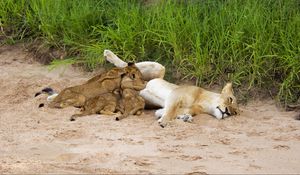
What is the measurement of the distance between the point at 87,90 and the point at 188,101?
1032 mm

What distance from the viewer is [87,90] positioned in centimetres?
757

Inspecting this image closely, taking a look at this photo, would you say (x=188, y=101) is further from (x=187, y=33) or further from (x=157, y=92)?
(x=187, y=33)

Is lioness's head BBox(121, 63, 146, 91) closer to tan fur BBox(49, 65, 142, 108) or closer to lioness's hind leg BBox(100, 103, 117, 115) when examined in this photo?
tan fur BBox(49, 65, 142, 108)

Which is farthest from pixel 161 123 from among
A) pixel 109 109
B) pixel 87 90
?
pixel 87 90

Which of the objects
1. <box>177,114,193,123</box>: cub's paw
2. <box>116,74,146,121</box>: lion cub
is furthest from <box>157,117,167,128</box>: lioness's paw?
<box>116,74,146,121</box>: lion cub

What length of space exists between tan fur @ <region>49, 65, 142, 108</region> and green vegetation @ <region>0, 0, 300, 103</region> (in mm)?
889

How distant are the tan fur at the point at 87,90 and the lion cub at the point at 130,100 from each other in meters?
0.09

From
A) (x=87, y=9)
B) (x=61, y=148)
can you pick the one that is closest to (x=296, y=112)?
(x=61, y=148)

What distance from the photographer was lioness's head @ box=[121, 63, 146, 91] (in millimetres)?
7695

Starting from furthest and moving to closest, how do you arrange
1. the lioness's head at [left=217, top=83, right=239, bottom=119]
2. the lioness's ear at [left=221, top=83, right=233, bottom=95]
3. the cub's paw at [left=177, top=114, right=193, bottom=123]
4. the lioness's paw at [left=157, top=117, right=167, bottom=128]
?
the lioness's ear at [left=221, top=83, right=233, bottom=95], the lioness's head at [left=217, top=83, right=239, bottom=119], the cub's paw at [left=177, top=114, right=193, bottom=123], the lioness's paw at [left=157, top=117, right=167, bottom=128]

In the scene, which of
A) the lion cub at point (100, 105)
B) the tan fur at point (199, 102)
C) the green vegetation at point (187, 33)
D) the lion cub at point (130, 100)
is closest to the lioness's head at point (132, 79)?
the lion cub at point (130, 100)

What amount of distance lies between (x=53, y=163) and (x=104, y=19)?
3824 millimetres

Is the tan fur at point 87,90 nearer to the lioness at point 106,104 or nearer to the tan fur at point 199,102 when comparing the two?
the lioness at point 106,104

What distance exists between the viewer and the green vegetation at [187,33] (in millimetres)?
7926
